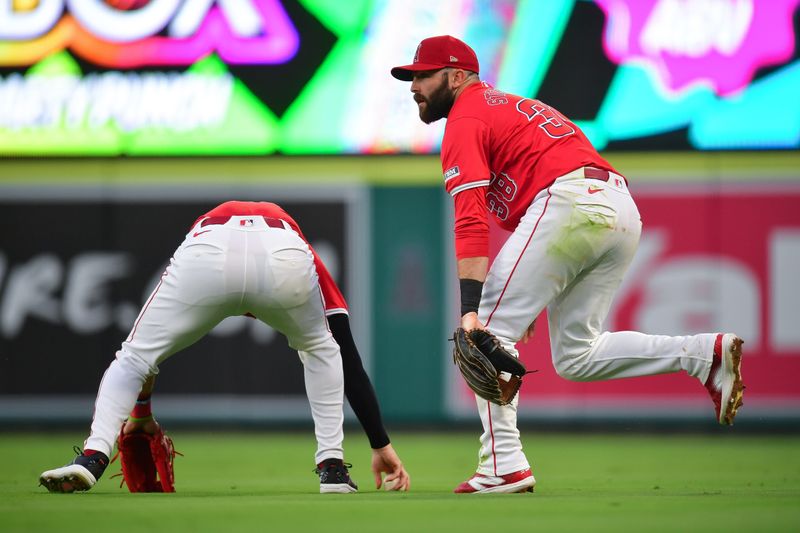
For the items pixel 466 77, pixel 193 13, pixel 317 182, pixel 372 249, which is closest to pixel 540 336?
pixel 372 249

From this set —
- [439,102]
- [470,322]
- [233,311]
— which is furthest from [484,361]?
[439,102]

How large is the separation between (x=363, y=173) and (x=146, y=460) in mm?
Result: 5285

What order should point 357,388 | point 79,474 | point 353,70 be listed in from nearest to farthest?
point 79,474 → point 357,388 → point 353,70

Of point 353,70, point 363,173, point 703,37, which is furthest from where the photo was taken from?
point 363,173

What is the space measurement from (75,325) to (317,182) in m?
2.34

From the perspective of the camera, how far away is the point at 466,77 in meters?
5.13

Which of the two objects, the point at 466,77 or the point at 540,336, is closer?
the point at 466,77

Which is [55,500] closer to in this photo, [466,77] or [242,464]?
[466,77]

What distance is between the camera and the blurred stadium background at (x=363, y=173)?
9.48m

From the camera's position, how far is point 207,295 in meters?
4.62

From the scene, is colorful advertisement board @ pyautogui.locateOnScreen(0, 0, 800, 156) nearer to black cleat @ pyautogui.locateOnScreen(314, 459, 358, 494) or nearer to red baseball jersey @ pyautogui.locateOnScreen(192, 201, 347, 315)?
red baseball jersey @ pyautogui.locateOnScreen(192, 201, 347, 315)

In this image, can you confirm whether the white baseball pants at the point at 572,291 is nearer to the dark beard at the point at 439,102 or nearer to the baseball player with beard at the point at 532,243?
the baseball player with beard at the point at 532,243

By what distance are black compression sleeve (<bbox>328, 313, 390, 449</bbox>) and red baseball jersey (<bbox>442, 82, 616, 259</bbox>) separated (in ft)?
2.26

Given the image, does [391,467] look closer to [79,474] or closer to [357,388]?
[357,388]
